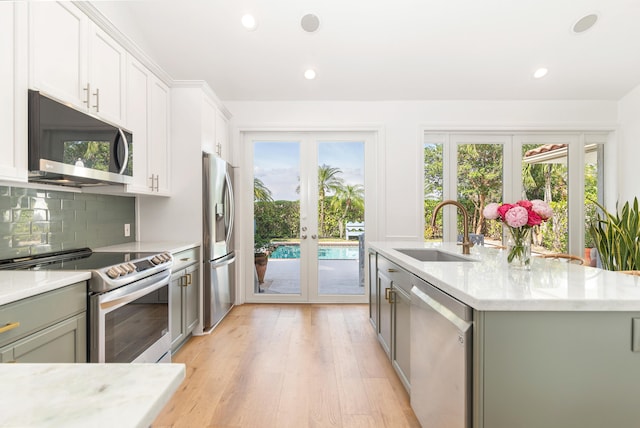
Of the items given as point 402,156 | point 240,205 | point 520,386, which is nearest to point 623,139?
point 402,156

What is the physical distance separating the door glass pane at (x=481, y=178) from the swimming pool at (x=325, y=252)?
1.41m

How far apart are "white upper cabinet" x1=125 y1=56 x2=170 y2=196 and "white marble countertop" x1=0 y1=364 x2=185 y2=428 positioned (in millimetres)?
2193

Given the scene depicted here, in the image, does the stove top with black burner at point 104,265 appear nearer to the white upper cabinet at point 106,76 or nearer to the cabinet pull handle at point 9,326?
the cabinet pull handle at point 9,326

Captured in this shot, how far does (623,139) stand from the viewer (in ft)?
13.1

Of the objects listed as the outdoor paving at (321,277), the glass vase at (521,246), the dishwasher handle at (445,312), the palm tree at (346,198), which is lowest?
the outdoor paving at (321,277)

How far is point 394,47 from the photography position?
328cm

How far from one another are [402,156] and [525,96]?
1652 millimetres

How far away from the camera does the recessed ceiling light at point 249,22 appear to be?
2.91 metres

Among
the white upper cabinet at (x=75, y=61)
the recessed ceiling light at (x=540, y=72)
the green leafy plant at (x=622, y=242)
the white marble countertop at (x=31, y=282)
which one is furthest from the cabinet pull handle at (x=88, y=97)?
the green leafy plant at (x=622, y=242)

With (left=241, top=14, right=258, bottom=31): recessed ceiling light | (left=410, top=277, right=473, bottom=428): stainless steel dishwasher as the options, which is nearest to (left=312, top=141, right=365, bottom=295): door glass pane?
(left=241, top=14, right=258, bottom=31): recessed ceiling light

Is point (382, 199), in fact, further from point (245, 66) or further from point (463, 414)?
point (463, 414)

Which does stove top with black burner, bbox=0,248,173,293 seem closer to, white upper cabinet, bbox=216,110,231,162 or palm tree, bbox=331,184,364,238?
white upper cabinet, bbox=216,110,231,162

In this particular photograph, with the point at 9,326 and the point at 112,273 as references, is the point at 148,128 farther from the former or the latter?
the point at 9,326

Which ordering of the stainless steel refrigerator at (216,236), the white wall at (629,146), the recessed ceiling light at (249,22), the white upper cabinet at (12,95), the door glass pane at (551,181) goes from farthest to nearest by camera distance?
the door glass pane at (551,181)
the white wall at (629,146)
the stainless steel refrigerator at (216,236)
the recessed ceiling light at (249,22)
the white upper cabinet at (12,95)
